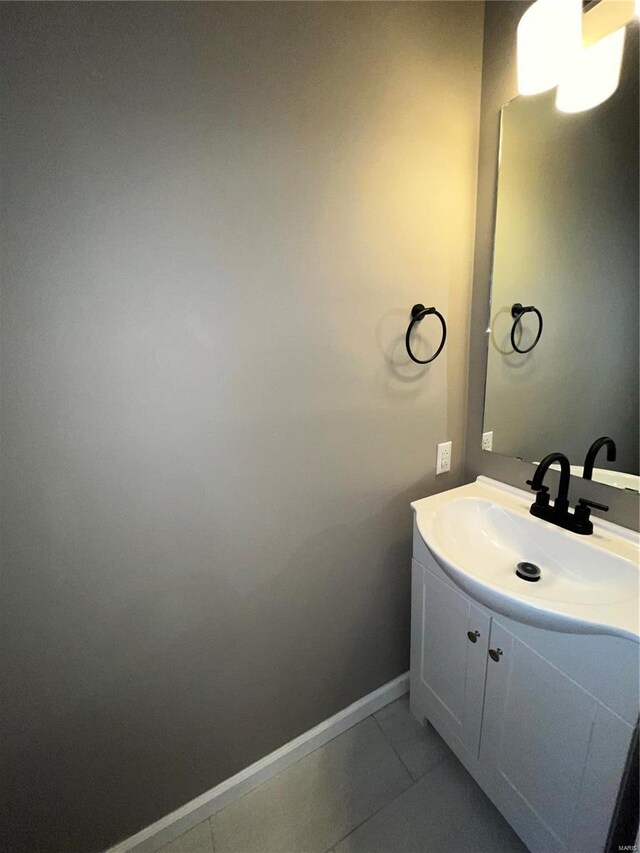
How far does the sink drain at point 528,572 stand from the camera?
0.99 metres

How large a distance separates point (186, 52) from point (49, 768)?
1806 mm

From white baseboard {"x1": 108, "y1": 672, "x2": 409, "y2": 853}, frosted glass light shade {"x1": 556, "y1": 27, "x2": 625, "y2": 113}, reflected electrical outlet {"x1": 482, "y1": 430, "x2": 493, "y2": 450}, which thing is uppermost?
frosted glass light shade {"x1": 556, "y1": 27, "x2": 625, "y2": 113}

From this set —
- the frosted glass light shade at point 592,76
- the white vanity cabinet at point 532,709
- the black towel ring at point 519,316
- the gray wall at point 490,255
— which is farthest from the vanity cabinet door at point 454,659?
the frosted glass light shade at point 592,76

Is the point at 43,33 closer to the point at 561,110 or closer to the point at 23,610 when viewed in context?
the point at 23,610

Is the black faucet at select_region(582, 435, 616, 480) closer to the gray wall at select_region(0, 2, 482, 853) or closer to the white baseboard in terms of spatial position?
the gray wall at select_region(0, 2, 482, 853)

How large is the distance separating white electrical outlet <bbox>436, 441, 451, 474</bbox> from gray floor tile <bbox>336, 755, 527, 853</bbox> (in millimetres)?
1102

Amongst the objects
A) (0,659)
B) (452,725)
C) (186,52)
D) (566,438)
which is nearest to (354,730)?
(452,725)

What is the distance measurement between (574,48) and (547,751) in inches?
74.2

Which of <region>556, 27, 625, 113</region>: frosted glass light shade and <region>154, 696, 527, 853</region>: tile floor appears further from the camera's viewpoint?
<region>154, 696, 527, 853</region>: tile floor

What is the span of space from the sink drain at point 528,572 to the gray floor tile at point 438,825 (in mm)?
839

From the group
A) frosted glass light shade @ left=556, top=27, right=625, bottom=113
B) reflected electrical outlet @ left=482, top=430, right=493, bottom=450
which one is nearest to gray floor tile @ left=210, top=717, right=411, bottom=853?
reflected electrical outlet @ left=482, top=430, right=493, bottom=450

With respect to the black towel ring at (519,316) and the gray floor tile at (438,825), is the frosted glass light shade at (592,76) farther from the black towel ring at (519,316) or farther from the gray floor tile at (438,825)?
the gray floor tile at (438,825)

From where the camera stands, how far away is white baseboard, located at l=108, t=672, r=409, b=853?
1.06 m

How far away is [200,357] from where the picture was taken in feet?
2.88
